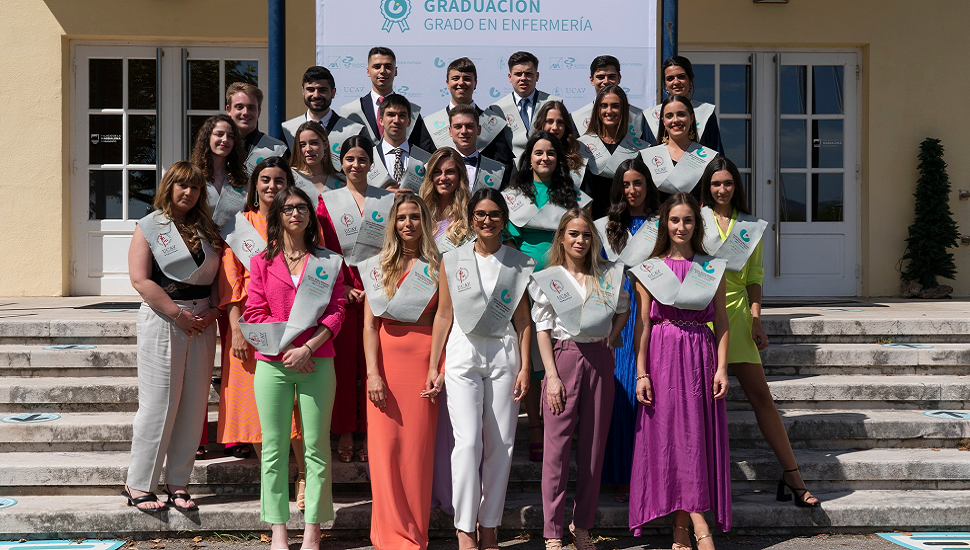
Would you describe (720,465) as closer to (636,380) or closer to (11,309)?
(636,380)

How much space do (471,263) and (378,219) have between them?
2.20 feet

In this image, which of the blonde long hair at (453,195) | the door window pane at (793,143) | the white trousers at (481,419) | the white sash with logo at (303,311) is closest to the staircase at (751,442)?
the white trousers at (481,419)

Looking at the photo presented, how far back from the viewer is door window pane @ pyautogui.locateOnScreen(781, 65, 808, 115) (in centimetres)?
873

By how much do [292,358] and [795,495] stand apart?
2.60 metres

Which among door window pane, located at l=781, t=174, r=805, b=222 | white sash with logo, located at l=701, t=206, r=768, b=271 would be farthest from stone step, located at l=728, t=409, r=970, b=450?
door window pane, located at l=781, t=174, r=805, b=222

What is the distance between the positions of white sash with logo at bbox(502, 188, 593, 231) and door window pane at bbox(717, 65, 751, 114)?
5.10m

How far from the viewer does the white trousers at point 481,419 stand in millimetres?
3686

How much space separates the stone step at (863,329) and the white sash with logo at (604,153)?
1.75m

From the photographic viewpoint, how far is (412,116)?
5184mm

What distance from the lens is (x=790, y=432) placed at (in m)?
4.84

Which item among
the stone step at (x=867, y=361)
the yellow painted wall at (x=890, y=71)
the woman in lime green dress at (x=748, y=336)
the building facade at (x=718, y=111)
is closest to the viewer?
the woman in lime green dress at (x=748, y=336)

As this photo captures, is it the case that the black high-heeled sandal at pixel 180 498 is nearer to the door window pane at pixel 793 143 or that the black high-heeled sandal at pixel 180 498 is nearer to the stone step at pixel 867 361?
the stone step at pixel 867 361

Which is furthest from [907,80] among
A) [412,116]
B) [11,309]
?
[11,309]

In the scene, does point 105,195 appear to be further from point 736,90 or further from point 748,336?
point 748,336
